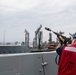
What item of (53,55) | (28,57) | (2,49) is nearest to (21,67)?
(28,57)

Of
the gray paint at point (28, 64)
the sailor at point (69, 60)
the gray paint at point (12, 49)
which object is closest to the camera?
the sailor at point (69, 60)

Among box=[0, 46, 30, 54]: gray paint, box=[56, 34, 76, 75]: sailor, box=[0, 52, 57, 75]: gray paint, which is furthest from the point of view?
box=[0, 46, 30, 54]: gray paint

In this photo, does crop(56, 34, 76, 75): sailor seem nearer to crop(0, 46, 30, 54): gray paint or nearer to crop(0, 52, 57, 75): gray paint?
crop(0, 52, 57, 75): gray paint

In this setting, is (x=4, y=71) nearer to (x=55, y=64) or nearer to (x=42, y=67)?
(x=42, y=67)

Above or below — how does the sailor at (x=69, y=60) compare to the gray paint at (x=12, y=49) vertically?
below

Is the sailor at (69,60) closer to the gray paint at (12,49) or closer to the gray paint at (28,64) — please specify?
the gray paint at (28,64)

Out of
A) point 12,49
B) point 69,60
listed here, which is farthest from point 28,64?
point 69,60

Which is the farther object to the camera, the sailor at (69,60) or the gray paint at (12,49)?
the gray paint at (12,49)

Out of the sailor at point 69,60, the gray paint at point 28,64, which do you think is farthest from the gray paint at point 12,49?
the sailor at point 69,60

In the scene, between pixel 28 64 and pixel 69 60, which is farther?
pixel 28 64

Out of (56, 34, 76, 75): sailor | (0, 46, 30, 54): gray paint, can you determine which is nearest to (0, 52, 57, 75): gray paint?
(0, 46, 30, 54): gray paint

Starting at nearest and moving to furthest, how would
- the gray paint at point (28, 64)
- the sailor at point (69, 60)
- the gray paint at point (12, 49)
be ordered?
the sailor at point (69, 60)
the gray paint at point (28, 64)
the gray paint at point (12, 49)

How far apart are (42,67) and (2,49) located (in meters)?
0.94

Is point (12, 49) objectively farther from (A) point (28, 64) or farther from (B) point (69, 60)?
(B) point (69, 60)
